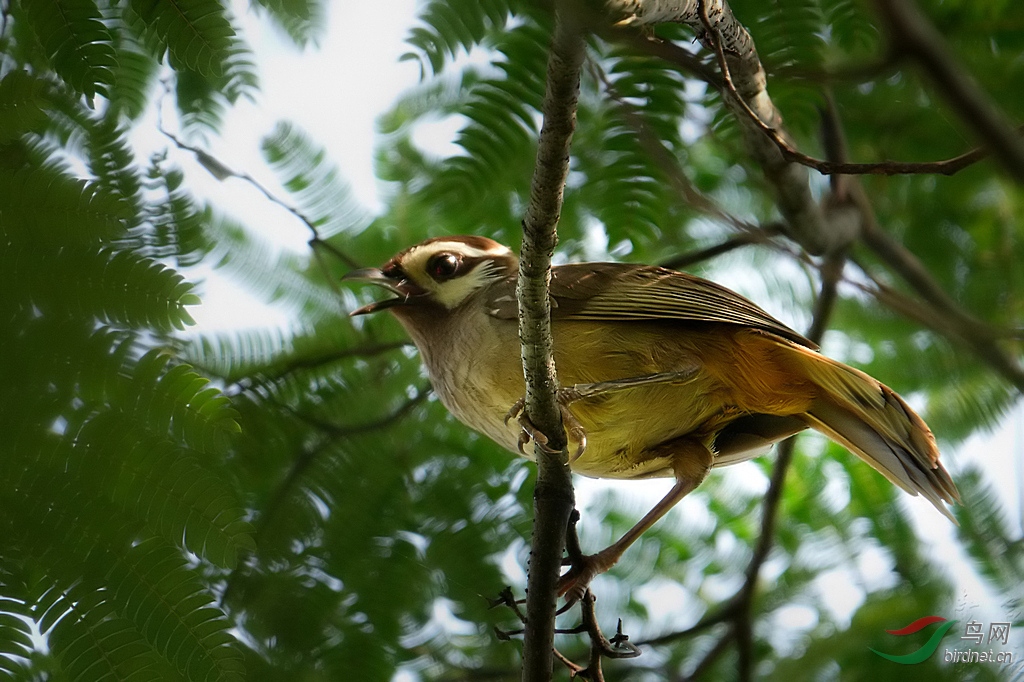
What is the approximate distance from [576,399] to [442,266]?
1340mm

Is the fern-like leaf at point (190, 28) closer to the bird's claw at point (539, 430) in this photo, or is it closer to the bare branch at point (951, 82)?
the bird's claw at point (539, 430)

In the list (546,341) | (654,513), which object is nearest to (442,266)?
(654,513)

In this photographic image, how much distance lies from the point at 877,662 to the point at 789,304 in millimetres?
2242

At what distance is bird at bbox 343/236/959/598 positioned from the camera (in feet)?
12.1

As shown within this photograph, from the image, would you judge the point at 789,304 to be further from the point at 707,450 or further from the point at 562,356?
the point at 562,356

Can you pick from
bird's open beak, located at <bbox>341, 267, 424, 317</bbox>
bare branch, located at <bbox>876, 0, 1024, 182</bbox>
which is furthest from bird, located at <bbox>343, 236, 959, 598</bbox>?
bare branch, located at <bbox>876, 0, 1024, 182</bbox>

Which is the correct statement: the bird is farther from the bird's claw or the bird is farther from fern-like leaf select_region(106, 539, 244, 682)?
fern-like leaf select_region(106, 539, 244, 682)

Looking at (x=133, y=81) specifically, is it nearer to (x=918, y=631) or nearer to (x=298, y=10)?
(x=298, y=10)

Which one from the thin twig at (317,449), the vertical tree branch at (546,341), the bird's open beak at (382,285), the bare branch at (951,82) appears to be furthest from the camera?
the bird's open beak at (382,285)

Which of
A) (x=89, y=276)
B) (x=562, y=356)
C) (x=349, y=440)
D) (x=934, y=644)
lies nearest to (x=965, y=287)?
(x=934, y=644)

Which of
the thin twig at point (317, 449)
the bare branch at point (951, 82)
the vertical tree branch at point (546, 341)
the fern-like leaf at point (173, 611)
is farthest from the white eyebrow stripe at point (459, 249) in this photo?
the bare branch at point (951, 82)

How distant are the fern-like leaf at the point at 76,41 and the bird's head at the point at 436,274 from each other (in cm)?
185

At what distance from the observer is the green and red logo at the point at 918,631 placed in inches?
160

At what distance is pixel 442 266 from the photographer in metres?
4.54
